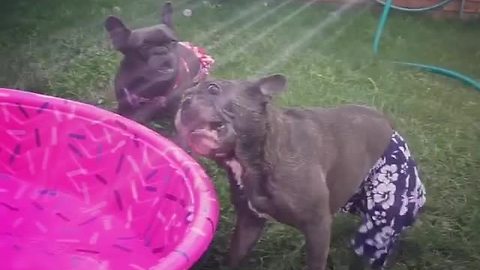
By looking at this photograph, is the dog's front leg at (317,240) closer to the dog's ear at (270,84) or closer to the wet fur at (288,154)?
the wet fur at (288,154)

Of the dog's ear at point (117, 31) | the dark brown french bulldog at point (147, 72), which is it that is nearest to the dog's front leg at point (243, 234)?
the dark brown french bulldog at point (147, 72)


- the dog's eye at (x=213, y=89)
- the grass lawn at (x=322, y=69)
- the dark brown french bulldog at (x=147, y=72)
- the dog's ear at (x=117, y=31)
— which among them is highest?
the dog's eye at (x=213, y=89)

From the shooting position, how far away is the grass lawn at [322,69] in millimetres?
3135

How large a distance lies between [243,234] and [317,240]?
1.03 ft

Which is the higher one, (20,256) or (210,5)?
(20,256)

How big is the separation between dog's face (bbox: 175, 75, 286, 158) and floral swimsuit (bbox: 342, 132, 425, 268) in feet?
2.22

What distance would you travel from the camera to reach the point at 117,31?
3.27 m

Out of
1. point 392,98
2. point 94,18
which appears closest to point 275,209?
point 392,98

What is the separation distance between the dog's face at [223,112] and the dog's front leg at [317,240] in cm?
38

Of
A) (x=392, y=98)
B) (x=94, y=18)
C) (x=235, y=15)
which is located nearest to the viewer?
(x=392, y=98)

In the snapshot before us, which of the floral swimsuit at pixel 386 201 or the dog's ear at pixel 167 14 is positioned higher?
the dog's ear at pixel 167 14

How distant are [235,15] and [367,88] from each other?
1714mm

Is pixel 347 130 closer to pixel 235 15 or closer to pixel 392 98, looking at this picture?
pixel 392 98

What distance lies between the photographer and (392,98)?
4.71 m
